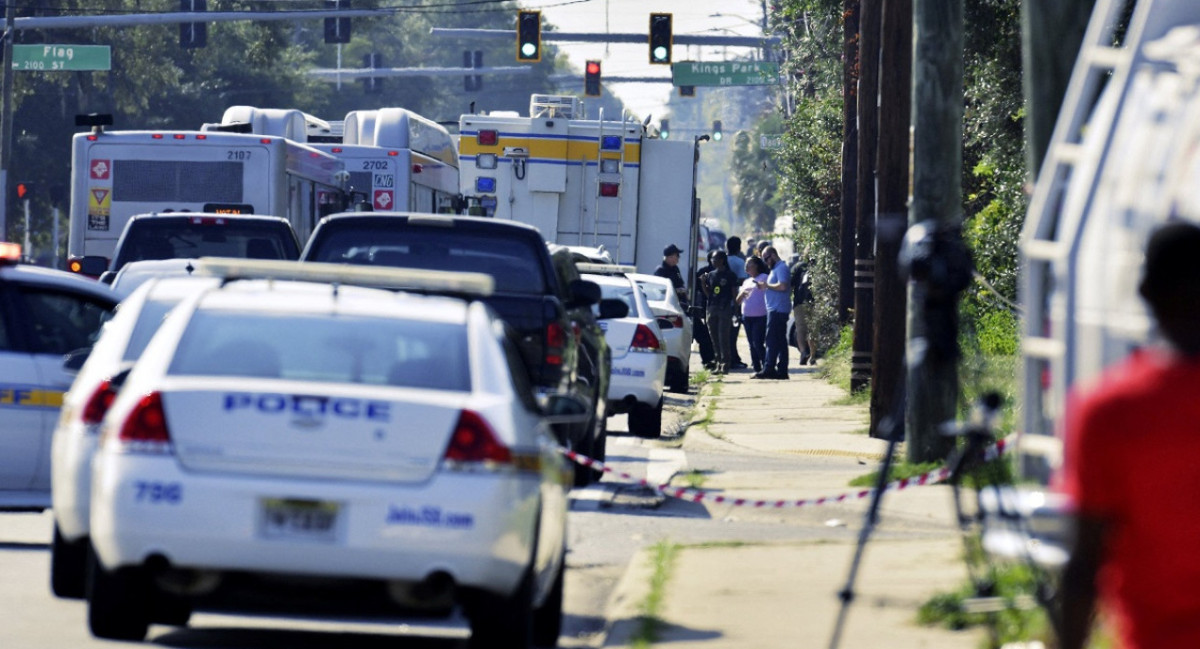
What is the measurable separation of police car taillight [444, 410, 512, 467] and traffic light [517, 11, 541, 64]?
1209 inches

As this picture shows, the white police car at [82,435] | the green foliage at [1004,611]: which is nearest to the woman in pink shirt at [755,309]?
the white police car at [82,435]

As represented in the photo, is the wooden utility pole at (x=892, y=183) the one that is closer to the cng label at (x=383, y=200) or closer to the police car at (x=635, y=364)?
the police car at (x=635, y=364)

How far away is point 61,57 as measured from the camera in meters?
38.1

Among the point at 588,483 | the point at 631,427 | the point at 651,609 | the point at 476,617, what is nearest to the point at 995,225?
the point at 631,427

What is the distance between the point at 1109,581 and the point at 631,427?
15.6 metres

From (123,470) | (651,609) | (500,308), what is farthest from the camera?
(500,308)

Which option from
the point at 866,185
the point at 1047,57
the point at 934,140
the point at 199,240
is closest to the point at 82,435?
the point at 1047,57

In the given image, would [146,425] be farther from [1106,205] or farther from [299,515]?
[1106,205]

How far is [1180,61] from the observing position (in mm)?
6773

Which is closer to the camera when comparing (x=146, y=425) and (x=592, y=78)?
(x=146, y=425)

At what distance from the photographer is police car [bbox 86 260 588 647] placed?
23.8 feet

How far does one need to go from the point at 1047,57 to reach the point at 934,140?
162 inches

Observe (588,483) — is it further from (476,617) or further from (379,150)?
(379,150)

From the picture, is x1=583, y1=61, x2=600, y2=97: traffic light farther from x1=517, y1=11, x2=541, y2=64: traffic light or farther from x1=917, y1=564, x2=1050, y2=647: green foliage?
x1=917, y1=564, x2=1050, y2=647: green foliage
